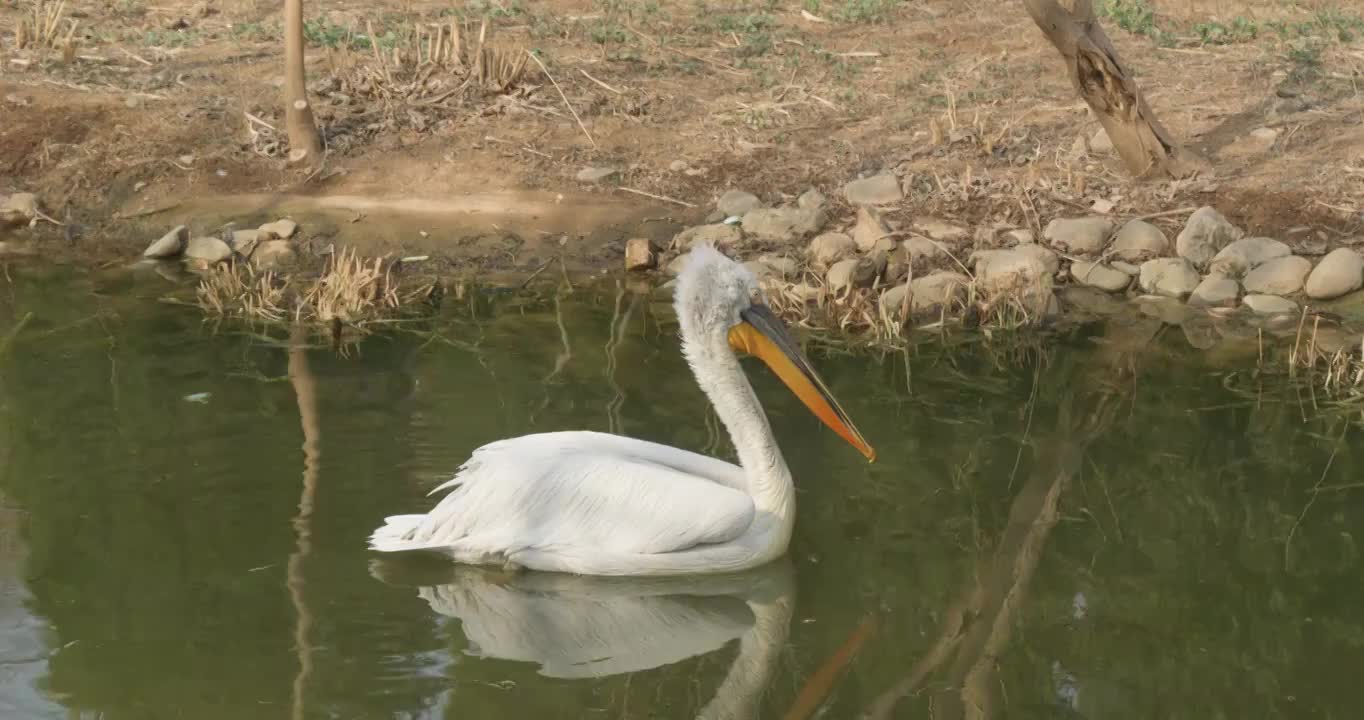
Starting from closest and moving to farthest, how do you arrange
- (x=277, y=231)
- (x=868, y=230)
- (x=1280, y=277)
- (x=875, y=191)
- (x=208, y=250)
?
1. (x=1280, y=277)
2. (x=868, y=230)
3. (x=208, y=250)
4. (x=277, y=231)
5. (x=875, y=191)

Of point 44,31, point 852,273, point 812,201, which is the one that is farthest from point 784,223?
point 44,31

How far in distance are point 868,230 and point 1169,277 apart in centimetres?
156

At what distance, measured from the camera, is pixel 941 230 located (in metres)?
8.96

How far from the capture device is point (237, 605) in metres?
5.20

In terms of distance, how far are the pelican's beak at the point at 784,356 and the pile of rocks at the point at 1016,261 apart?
2.32 meters

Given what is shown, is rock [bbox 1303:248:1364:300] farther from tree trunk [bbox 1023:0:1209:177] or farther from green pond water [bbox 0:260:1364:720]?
tree trunk [bbox 1023:0:1209:177]

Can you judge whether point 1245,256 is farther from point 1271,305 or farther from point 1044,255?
point 1044,255

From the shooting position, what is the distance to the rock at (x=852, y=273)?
26.9ft

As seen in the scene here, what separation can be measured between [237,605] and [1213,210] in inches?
224

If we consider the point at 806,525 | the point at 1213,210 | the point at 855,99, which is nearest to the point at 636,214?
the point at 855,99

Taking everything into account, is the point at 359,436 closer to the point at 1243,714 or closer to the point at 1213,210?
the point at 1243,714

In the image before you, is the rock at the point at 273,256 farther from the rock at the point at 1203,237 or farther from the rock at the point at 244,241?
the rock at the point at 1203,237

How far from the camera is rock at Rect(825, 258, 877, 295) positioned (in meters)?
8.20

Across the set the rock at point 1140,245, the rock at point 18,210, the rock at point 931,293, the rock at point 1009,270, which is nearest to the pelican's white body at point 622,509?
the rock at point 931,293
